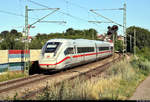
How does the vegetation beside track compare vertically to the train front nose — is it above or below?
below

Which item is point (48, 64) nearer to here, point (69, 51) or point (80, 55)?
point (69, 51)

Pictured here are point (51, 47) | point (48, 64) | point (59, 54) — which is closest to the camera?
point (48, 64)

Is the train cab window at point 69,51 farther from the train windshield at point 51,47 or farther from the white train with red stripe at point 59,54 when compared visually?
the train windshield at point 51,47

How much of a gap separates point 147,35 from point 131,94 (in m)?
51.9

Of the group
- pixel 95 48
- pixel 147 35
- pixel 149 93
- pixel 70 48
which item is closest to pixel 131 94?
pixel 149 93

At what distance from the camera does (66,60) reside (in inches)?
681

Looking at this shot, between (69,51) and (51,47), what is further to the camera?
(69,51)

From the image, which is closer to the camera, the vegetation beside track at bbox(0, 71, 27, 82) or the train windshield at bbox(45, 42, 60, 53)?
the vegetation beside track at bbox(0, 71, 27, 82)

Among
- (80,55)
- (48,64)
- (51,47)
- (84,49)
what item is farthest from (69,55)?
(84,49)

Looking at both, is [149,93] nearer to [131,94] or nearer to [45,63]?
[131,94]

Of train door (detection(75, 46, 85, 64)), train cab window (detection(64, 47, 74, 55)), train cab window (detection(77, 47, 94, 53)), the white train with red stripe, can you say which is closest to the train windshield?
the white train with red stripe

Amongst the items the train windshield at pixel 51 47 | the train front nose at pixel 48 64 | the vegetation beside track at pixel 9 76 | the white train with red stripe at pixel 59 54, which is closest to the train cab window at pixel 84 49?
the white train with red stripe at pixel 59 54

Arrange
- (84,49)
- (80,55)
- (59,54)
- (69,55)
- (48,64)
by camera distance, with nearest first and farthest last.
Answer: (48,64) < (59,54) < (69,55) < (80,55) < (84,49)

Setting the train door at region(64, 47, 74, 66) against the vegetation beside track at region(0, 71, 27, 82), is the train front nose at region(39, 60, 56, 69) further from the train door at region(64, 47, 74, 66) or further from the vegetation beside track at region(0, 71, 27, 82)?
the vegetation beside track at region(0, 71, 27, 82)
